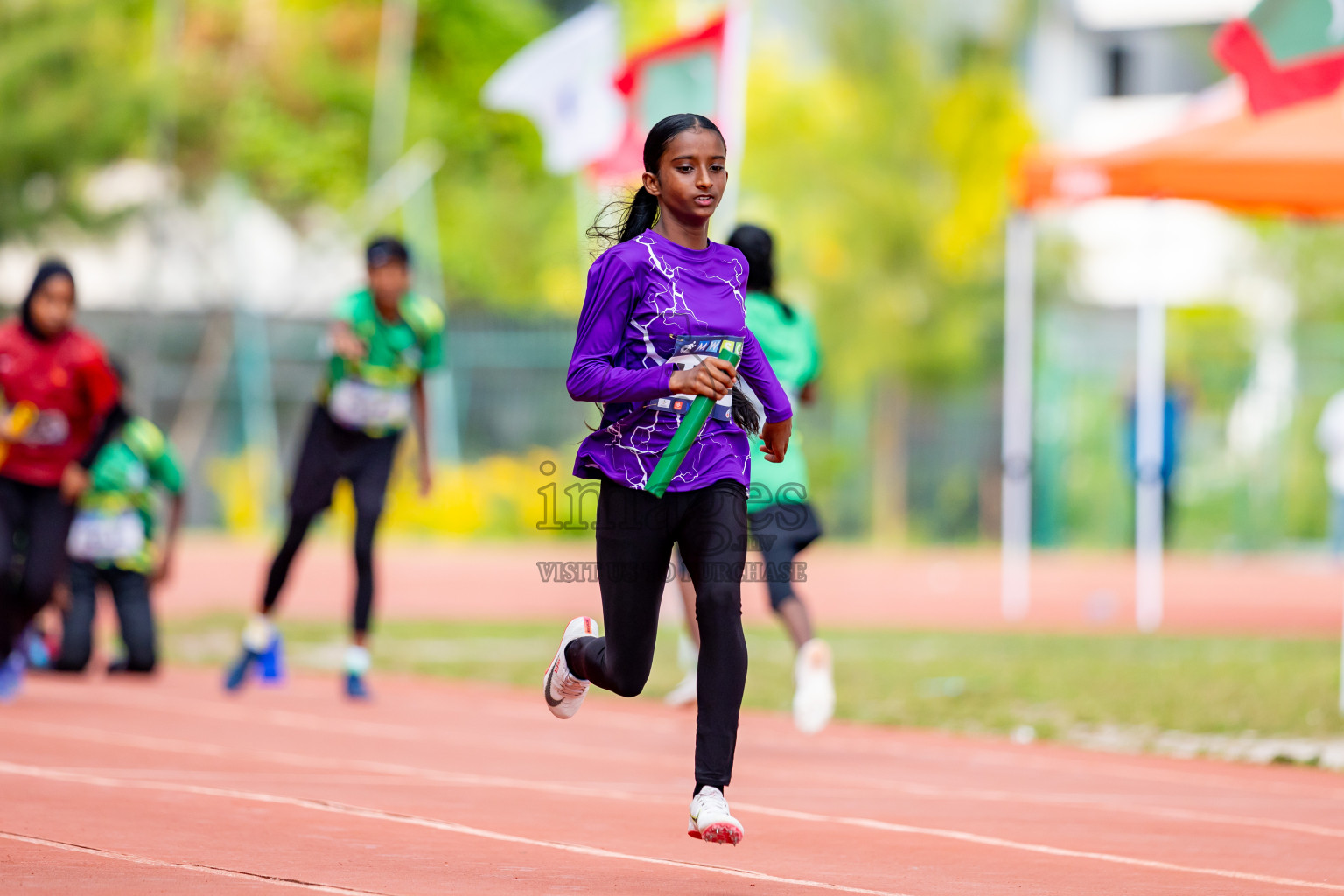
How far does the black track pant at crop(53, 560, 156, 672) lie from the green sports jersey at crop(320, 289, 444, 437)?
1.87 m

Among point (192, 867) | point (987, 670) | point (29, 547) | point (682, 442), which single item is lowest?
point (192, 867)

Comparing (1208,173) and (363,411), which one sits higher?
(1208,173)

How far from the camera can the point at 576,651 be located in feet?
18.1

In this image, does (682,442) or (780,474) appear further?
(780,474)

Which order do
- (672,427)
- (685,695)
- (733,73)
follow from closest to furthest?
(672,427) < (685,695) < (733,73)

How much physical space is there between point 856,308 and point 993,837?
19.2 meters

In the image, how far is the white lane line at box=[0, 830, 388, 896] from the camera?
4.61 m

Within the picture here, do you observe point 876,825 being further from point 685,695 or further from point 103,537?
point 103,537

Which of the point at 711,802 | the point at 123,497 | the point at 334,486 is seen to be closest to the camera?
the point at 711,802

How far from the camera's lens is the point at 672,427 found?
504 cm

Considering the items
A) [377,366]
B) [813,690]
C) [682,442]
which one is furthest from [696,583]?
[377,366]

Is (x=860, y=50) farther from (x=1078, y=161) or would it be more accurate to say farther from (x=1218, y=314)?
(x=1078, y=161)

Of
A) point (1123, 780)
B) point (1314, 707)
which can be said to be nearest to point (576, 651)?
point (1123, 780)

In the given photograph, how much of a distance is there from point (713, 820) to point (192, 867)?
133 cm
